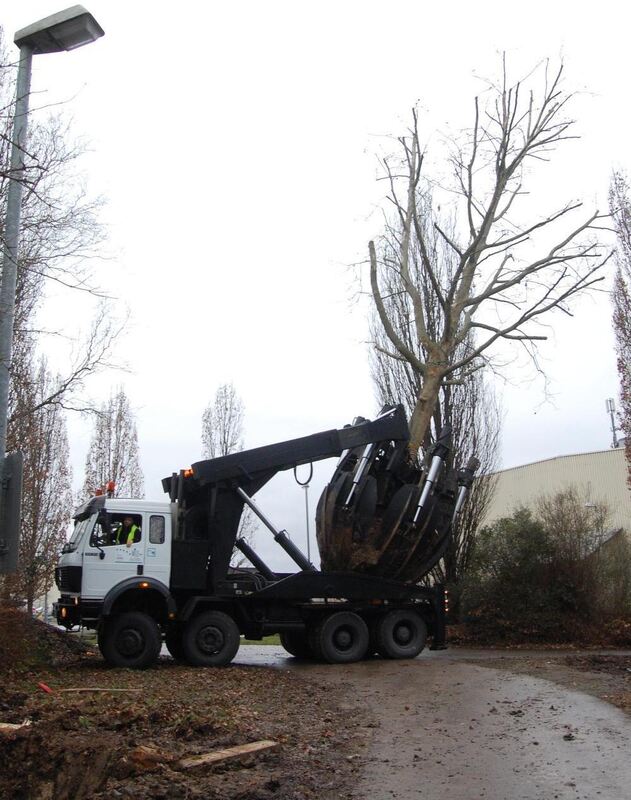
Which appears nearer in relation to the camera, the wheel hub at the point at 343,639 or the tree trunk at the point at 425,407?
the wheel hub at the point at 343,639

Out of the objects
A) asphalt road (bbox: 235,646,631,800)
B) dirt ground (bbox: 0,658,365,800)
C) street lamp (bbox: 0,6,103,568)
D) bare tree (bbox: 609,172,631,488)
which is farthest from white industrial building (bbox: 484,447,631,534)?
street lamp (bbox: 0,6,103,568)

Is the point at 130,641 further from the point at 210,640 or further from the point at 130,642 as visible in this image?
the point at 210,640

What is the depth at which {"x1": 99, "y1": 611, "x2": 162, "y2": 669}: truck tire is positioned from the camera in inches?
576

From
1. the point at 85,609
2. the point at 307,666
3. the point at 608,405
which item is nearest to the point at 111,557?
the point at 85,609

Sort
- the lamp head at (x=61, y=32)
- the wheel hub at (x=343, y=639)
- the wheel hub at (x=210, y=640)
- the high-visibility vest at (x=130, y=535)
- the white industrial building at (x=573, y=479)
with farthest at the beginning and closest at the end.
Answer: the white industrial building at (x=573, y=479) → the wheel hub at (x=343, y=639) → the wheel hub at (x=210, y=640) → the high-visibility vest at (x=130, y=535) → the lamp head at (x=61, y=32)

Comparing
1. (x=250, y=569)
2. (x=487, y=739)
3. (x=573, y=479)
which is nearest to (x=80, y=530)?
(x=250, y=569)

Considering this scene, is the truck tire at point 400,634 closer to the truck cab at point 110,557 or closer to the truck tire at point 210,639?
the truck tire at point 210,639

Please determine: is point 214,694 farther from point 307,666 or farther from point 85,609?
point 307,666

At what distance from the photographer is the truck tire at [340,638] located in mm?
16250

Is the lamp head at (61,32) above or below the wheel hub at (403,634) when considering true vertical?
above

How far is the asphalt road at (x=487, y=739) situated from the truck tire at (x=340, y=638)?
2.45m

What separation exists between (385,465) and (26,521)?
48.8 feet

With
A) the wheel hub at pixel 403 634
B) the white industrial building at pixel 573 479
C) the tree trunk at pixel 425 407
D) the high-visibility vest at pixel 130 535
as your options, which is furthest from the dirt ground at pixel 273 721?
the white industrial building at pixel 573 479

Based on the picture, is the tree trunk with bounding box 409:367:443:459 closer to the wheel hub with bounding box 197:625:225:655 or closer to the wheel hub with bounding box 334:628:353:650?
the wheel hub with bounding box 334:628:353:650
